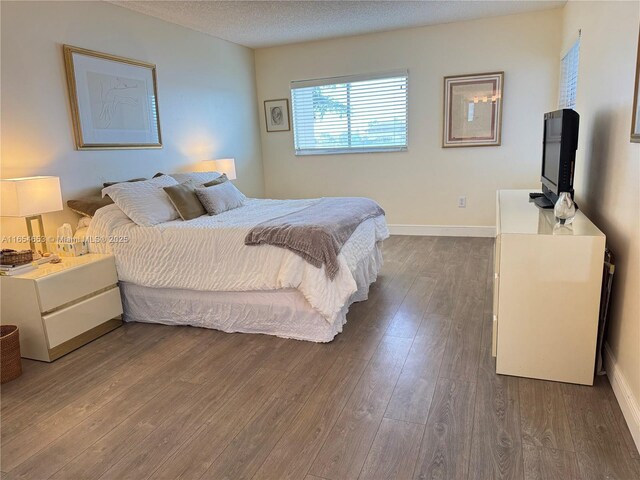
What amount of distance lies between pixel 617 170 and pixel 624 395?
1.05 metres

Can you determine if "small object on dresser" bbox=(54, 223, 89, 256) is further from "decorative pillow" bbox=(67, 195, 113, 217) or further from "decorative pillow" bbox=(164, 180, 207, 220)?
"decorative pillow" bbox=(164, 180, 207, 220)

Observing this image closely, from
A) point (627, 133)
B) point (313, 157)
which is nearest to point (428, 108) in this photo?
point (313, 157)

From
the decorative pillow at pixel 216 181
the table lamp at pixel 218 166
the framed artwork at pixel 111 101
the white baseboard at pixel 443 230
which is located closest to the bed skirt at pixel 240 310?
the decorative pillow at pixel 216 181

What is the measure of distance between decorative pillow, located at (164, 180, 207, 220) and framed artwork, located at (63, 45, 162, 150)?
0.74 meters

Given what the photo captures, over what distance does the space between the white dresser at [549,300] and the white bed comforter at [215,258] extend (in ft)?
2.95

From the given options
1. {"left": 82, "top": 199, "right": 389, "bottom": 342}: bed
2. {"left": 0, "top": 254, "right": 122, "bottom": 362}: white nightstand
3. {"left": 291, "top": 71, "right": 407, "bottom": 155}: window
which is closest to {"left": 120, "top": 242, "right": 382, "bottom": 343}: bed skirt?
{"left": 82, "top": 199, "right": 389, "bottom": 342}: bed

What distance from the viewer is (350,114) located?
5363mm

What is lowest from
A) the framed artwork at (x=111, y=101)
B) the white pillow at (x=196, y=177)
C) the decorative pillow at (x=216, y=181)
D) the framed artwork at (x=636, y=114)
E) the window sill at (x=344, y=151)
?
the decorative pillow at (x=216, y=181)

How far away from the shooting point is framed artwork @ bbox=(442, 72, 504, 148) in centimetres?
471

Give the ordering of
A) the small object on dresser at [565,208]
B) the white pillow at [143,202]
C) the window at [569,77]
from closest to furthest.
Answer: the small object on dresser at [565,208] → the white pillow at [143,202] → the window at [569,77]

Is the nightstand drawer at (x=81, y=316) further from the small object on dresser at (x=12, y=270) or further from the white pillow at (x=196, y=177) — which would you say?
the white pillow at (x=196, y=177)

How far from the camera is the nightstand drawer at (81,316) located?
8.21 ft

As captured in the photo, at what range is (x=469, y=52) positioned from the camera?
4715 millimetres

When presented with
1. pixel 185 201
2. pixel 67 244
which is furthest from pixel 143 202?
pixel 67 244
